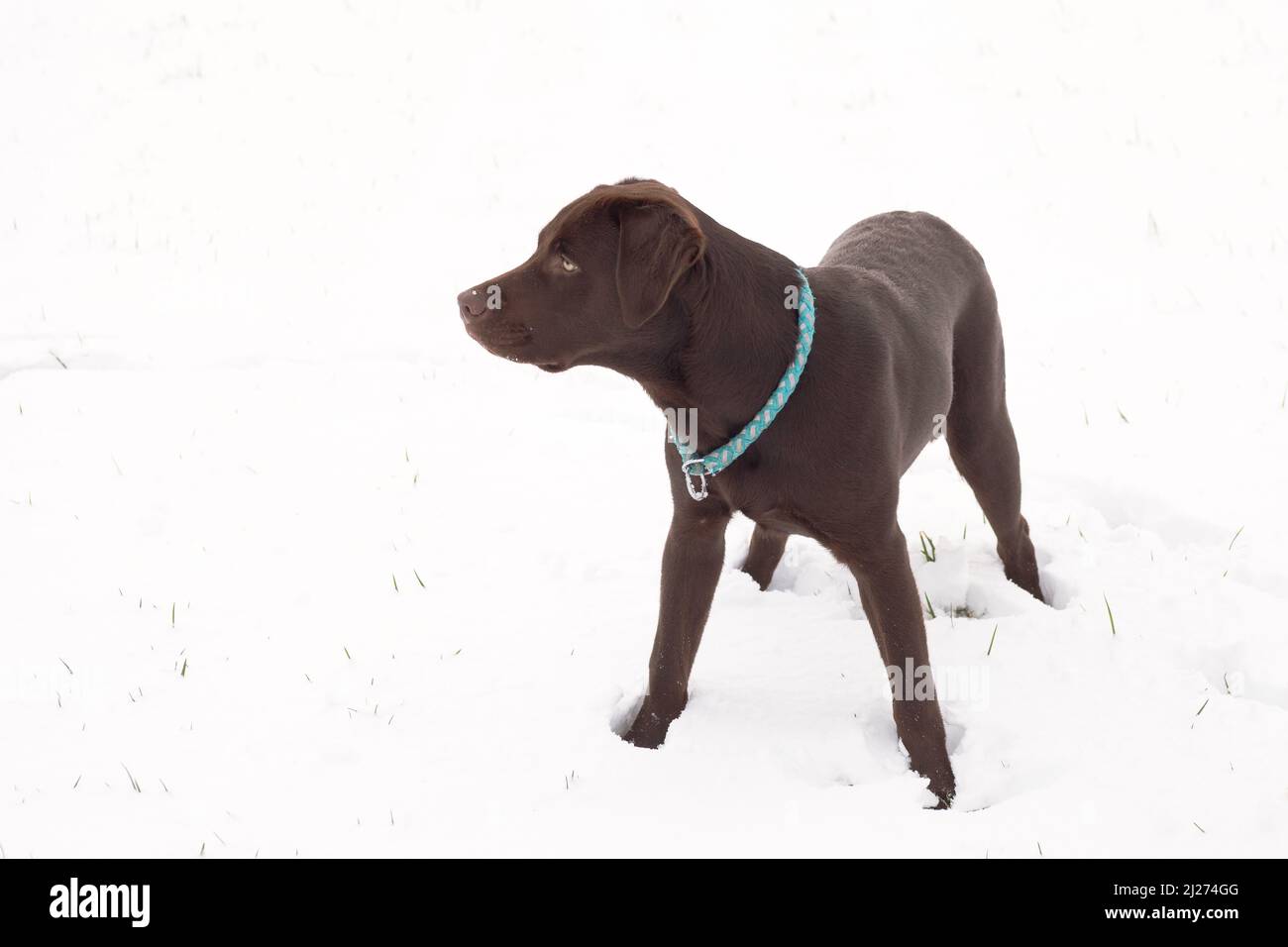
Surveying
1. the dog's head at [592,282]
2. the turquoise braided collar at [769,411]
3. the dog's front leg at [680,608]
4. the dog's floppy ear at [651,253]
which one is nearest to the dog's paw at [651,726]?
the dog's front leg at [680,608]

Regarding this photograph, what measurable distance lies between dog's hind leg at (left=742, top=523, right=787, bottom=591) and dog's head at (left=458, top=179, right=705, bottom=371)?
4.62ft

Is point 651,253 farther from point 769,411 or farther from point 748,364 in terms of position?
point 769,411

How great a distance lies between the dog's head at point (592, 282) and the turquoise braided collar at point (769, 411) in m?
0.32

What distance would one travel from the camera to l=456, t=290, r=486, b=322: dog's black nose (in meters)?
2.77

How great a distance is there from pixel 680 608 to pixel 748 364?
0.80 meters

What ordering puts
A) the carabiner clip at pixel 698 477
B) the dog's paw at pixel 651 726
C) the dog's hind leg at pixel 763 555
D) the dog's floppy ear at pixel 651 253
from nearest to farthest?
the dog's floppy ear at pixel 651 253, the carabiner clip at pixel 698 477, the dog's paw at pixel 651 726, the dog's hind leg at pixel 763 555

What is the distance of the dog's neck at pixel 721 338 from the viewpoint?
278cm

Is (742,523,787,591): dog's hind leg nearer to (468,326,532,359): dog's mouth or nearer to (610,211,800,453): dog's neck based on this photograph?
(610,211,800,453): dog's neck

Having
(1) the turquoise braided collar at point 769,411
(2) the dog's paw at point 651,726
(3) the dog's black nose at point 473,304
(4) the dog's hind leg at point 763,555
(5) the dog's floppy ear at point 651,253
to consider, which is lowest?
(2) the dog's paw at point 651,726

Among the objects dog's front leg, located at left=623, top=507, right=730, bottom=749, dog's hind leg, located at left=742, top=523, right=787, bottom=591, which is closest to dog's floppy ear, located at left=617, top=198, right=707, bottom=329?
dog's front leg, located at left=623, top=507, right=730, bottom=749

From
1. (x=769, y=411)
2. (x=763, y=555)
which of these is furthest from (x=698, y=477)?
(x=763, y=555)

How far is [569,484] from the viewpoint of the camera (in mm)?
4797

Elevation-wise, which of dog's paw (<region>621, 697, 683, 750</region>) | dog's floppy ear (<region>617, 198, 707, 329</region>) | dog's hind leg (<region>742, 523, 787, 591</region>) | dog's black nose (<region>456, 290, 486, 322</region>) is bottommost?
dog's paw (<region>621, 697, 683, 750</region>)

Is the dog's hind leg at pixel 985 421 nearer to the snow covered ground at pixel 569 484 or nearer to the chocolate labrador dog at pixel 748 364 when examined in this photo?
the snow covered ground at pixel 569 484
